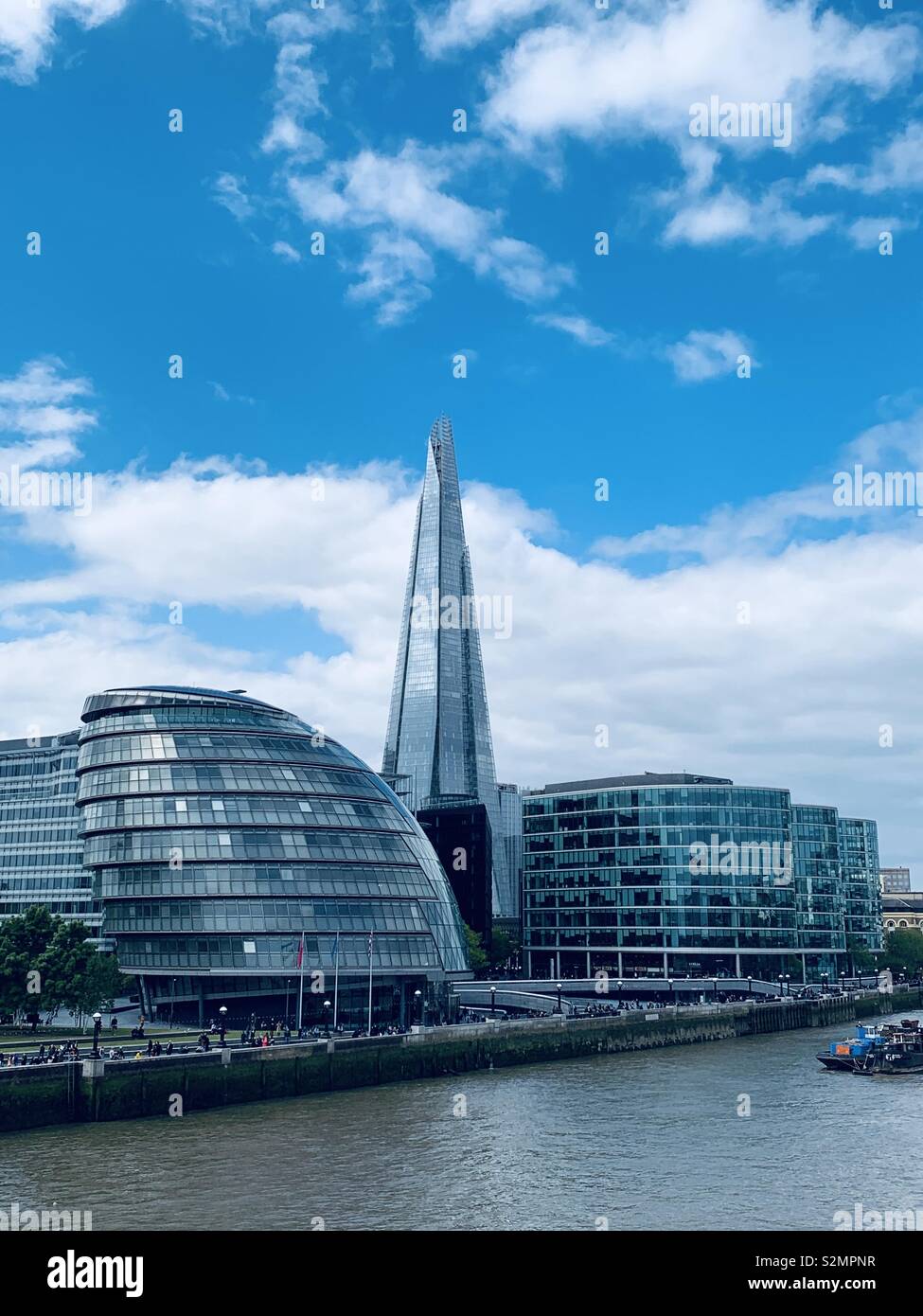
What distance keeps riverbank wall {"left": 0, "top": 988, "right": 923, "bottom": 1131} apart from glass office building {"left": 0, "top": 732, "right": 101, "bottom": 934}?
37373mm

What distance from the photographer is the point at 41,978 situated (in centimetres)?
7500

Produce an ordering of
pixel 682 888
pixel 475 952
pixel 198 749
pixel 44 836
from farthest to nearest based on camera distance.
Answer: pixel 682 888 → pixel 475 952 → pixel 44 836 → pixel 198 749

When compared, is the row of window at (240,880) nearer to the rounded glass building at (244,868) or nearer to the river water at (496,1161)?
the rounded glass building at (244,868)

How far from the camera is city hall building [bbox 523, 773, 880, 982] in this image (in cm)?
15488

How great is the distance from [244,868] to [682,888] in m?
76.2

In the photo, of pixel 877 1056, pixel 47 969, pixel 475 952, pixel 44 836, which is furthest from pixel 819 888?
pixel 47 969

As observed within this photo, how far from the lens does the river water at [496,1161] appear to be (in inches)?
1596

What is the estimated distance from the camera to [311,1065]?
228 feet

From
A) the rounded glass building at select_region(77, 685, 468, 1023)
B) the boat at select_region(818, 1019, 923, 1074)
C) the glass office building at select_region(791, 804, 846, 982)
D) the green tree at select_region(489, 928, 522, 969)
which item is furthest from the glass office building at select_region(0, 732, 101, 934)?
the glass office building at select_region(791, 804, 846, 982)

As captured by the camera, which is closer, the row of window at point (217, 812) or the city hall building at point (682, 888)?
the row of window at point (217, 812)

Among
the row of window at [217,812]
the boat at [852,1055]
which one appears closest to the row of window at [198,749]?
the row of window at [217,812]

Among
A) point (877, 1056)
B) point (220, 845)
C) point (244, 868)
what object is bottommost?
point (877, 1056)

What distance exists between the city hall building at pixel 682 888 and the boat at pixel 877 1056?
6237 cm

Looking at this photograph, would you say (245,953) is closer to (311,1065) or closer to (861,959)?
(311,1065)
